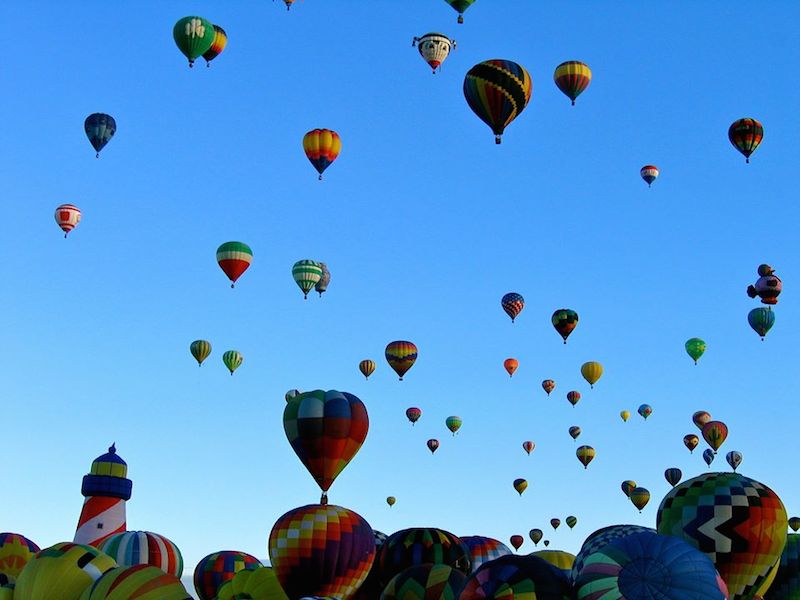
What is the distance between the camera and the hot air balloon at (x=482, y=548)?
2959 centimetres

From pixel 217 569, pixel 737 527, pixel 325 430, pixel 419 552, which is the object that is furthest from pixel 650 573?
pixel 217 569

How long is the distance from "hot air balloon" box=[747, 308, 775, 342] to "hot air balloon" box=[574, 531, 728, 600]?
3353cm

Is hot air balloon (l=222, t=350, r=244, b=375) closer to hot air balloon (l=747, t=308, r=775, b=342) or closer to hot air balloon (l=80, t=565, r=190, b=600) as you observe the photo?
hot air balloon (l=747, t=308, r=775, b=342)

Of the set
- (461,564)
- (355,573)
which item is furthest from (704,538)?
(355,573)

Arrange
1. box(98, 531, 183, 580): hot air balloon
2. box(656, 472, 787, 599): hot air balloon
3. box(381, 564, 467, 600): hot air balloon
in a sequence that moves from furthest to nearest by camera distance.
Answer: box(98, 531, 183, 580): hot air balloon, box(656, 472, 787, 599): hot air balloon, box(381, 564, 467, 600): hot air balloon

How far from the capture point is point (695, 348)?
55.8 metres

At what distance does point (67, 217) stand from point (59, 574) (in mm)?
25582

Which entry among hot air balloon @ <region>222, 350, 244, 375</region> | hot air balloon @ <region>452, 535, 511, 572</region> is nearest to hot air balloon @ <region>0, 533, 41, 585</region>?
hot air balloon @ <region>452, 535, 511, 572</region>

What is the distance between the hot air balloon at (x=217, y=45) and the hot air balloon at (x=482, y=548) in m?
20.2

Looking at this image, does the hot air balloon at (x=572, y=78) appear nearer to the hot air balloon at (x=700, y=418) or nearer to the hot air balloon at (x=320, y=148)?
the hot air balloon at (x=320, y=148)

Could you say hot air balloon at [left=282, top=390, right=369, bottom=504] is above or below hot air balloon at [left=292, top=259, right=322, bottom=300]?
below

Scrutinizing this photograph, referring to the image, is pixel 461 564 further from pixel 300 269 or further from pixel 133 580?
pixel 300 269

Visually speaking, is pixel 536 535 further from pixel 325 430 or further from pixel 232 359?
pixel 325 430

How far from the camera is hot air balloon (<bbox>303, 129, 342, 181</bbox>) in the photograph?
40688mm
